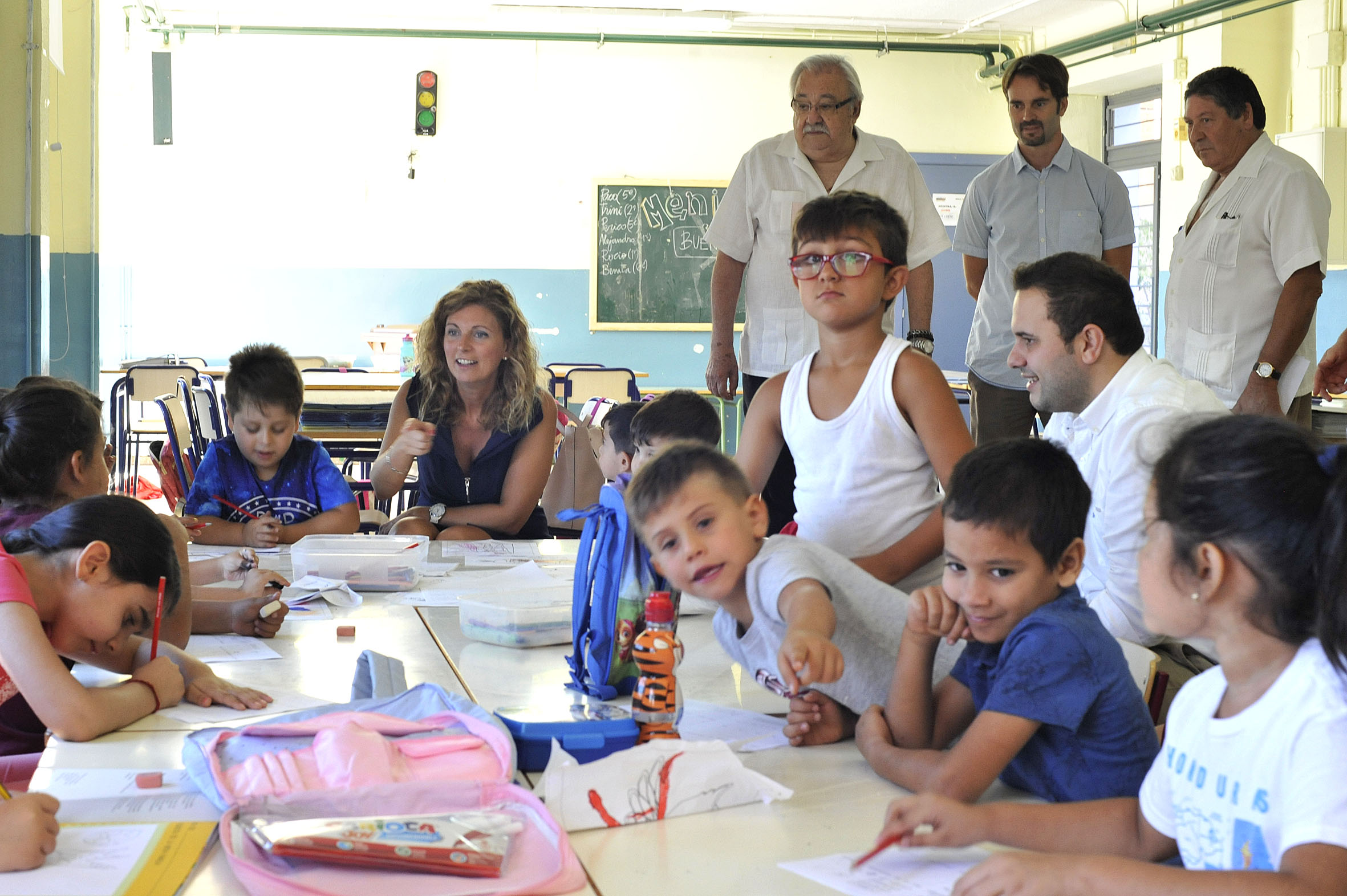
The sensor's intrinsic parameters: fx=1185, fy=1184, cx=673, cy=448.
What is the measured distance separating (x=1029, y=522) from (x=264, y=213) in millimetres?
8248

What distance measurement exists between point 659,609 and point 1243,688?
619 mm

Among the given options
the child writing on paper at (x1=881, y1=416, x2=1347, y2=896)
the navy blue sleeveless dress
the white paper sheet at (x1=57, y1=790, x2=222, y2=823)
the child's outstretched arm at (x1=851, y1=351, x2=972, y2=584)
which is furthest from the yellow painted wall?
the child writing on paper at (x1=881, y1=416, x2=1347, y2=896)

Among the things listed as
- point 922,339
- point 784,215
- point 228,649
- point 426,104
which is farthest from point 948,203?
point 228,649

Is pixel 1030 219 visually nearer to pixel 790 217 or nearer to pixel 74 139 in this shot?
pixel 790 217

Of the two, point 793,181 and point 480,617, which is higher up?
point 793,181

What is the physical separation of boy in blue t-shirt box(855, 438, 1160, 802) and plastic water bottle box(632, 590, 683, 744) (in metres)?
0.24

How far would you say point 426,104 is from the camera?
28.3ft

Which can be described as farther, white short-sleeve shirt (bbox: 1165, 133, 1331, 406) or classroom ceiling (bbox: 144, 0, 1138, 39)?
classroom ceiling (bbox: 144, 0, 1138, 39)

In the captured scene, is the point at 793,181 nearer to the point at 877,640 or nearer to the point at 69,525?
the point at 877,640

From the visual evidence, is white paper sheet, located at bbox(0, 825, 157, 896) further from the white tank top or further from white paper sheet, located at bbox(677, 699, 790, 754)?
the white tank top

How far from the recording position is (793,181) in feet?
11.9

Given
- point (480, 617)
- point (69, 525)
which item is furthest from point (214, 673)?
point (480, 617)

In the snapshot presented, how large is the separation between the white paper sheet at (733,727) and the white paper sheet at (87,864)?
59cm

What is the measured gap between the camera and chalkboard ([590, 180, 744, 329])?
29.4 ft
